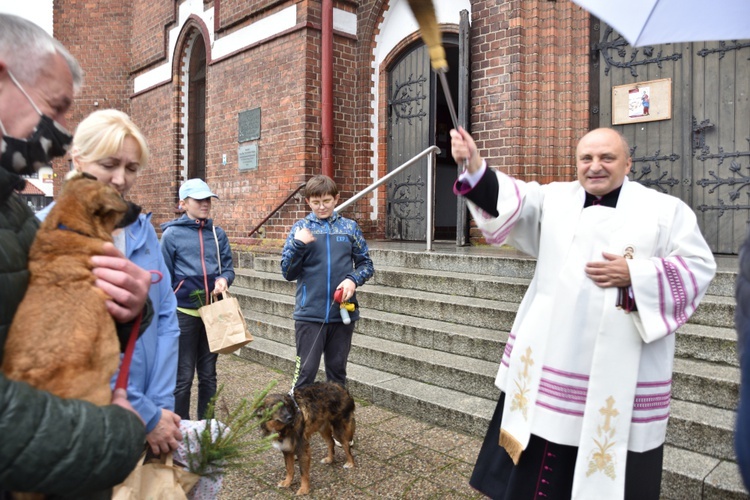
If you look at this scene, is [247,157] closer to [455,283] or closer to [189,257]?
[455,283]

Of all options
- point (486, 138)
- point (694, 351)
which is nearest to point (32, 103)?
point (694, 351)

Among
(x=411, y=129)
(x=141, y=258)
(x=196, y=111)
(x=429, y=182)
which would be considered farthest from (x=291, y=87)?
(x=141, y=258)

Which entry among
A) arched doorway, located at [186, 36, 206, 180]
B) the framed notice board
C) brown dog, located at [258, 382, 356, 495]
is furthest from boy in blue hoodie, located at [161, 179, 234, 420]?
arched doorway, located at [186, 36, 206, 180]

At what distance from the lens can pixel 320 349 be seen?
13.5 ft

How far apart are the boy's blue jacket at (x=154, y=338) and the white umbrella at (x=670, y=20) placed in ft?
6.50

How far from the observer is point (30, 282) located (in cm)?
121

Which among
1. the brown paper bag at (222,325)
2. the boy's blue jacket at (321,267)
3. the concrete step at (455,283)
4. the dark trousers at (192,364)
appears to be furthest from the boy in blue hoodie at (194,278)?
the concrete step at (455,283)

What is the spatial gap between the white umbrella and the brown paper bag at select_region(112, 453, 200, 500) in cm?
229

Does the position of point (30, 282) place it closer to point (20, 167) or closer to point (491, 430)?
point (20, 167)

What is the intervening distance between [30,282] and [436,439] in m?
3.49

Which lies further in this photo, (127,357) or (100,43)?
(100,43)

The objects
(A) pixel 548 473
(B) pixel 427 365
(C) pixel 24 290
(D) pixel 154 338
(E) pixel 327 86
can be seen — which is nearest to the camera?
(C) pixel 24 290

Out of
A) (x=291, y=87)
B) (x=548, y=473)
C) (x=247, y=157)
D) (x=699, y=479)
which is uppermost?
(x=291, y=87)

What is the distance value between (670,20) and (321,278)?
2.55 m
